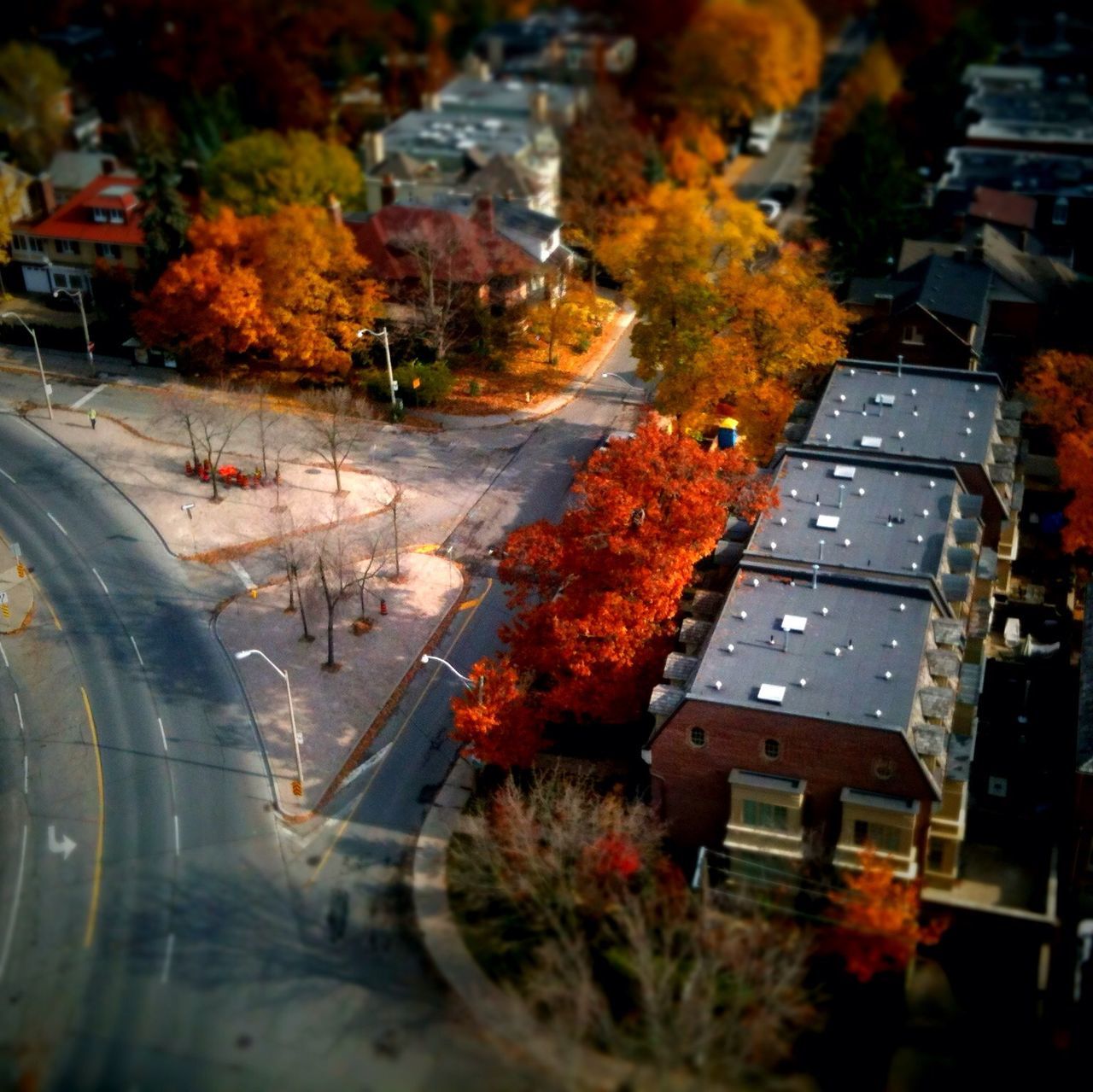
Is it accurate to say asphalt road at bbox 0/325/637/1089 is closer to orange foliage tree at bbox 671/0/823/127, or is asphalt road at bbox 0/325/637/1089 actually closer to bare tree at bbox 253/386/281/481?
bare tree at bbox 253/386/281/481

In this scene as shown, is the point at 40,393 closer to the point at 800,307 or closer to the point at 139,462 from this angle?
the point at 139,462

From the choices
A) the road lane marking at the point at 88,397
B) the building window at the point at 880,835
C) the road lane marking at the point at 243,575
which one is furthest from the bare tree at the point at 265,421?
the building window at the point at 880,835

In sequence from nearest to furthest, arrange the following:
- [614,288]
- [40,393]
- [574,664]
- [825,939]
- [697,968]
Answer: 1. [697,968]
2. [825,939]
3. [574,664]
4. [40,393]
5. [614,288]

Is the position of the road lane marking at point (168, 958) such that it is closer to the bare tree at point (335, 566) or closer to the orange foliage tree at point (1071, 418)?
the bare tree at point (335, 566)

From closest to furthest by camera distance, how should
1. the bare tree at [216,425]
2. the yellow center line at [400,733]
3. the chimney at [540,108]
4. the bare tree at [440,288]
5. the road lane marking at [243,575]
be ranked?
1. the yellow center line at [400,733]
2. the road lane marking at [243,575]
3. the bare tree at [216,425]
4. the bare tree at [440,288]
5. the chimney at [540,108]

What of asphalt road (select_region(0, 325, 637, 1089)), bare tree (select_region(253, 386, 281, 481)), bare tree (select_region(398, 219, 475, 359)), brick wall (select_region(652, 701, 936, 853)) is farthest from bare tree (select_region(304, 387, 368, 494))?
brick wall (select_region(652, 701, 936, 853))

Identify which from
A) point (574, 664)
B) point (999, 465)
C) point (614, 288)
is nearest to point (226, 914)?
point (574, 664)

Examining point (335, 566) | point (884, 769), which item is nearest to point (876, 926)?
point (884, 769)
